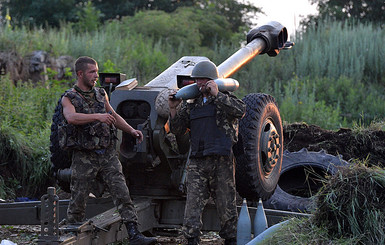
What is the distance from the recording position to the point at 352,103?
47.7 feet

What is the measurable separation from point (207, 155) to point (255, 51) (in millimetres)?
2544

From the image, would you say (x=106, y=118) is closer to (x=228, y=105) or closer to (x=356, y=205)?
(x=228, y=105)

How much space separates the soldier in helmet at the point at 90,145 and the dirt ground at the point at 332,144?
6.60 feet

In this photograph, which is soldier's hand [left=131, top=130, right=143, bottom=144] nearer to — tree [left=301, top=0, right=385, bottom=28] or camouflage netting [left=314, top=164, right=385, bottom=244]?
camouflage netting [left=314, top=164, right=385, bottom=244]

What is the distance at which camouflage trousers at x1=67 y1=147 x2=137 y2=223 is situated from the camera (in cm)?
620

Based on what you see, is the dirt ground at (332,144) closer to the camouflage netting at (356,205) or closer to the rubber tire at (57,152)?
the rubber tire at (57,152)

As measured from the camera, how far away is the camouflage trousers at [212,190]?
616 cm

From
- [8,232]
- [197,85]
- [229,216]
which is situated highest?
[197,85]

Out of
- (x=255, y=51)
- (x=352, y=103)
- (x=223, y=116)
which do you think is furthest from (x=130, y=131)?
(x=352, y=103)

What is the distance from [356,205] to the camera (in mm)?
5375

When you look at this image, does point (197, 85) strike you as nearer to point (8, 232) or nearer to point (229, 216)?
point (229, 216)

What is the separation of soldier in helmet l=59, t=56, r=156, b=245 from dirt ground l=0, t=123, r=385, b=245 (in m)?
2.01

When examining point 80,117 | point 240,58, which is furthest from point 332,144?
point 80,117

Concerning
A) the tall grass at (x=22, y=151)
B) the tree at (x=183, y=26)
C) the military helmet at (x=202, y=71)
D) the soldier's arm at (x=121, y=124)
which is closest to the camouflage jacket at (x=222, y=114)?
the military helmet at (x=202, y=71)
